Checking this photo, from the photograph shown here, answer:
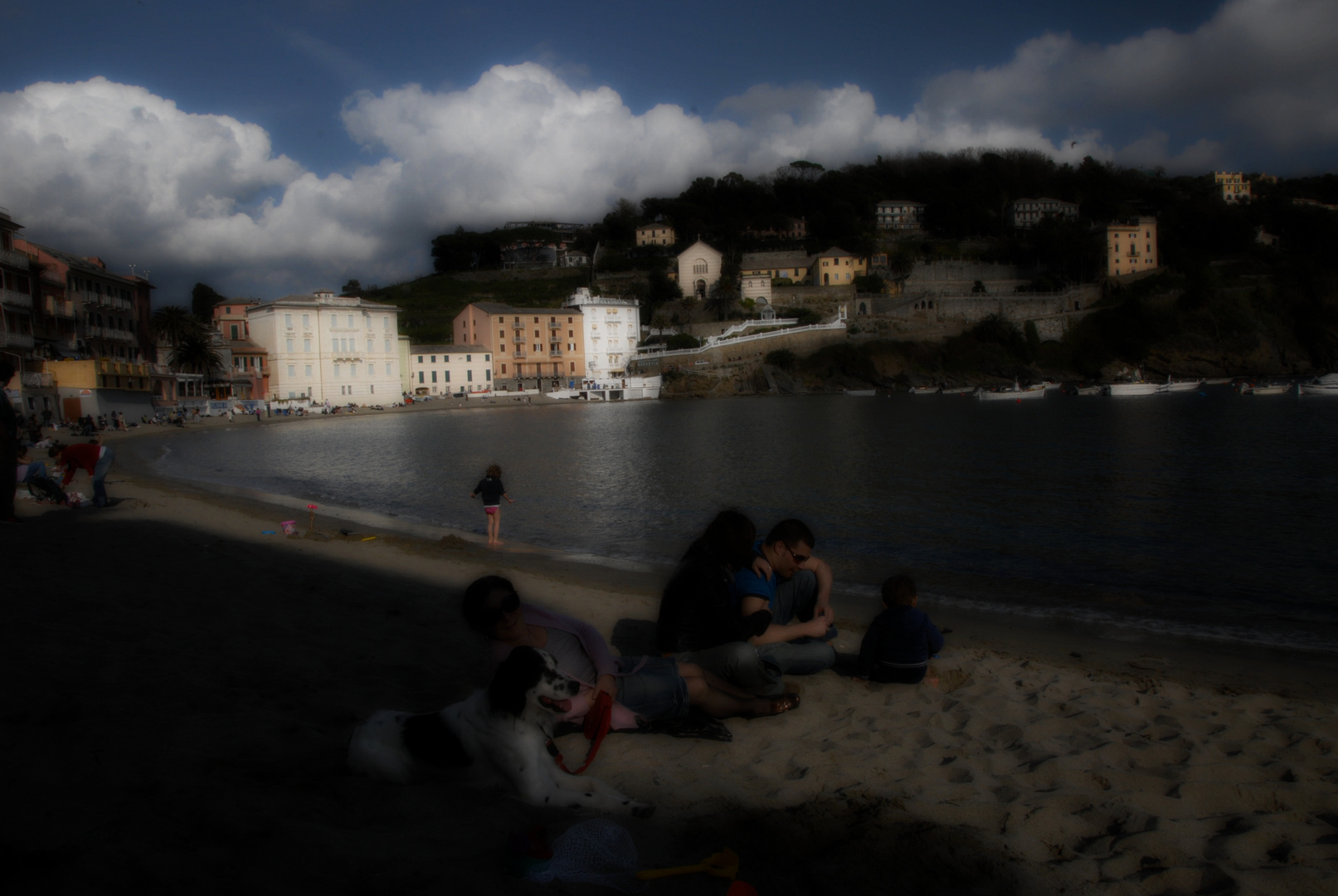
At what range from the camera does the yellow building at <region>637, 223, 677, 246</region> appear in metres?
106

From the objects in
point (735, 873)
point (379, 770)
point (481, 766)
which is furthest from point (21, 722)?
point (735, 873)

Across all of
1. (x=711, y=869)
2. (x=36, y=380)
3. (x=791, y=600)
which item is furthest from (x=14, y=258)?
(x=711, y=869)

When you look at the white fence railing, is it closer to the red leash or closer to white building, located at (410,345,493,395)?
white building, located at (410,345,493,395)

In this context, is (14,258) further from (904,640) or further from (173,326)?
(904,640)

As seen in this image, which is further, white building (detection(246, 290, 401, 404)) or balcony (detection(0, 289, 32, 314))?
white building (detection(246, 290, 401, 404))

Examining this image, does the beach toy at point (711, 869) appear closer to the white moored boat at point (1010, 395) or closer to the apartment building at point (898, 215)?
the white moored boat at point (1010, 395)

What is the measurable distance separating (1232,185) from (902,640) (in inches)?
6468

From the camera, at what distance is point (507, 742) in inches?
117

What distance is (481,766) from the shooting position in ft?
10.1

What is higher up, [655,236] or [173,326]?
[655,236]

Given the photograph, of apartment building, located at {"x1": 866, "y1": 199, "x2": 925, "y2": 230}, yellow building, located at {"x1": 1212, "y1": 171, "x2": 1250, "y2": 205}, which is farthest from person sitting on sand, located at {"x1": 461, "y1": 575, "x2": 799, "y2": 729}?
yellow building, located at {"x1": 1212, "y1": 171, "x2": 1250, "y2": 205}

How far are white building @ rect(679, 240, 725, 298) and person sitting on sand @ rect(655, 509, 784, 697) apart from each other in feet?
287

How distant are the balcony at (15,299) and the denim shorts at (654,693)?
159 feet

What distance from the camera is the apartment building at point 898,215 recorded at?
108000 mm
